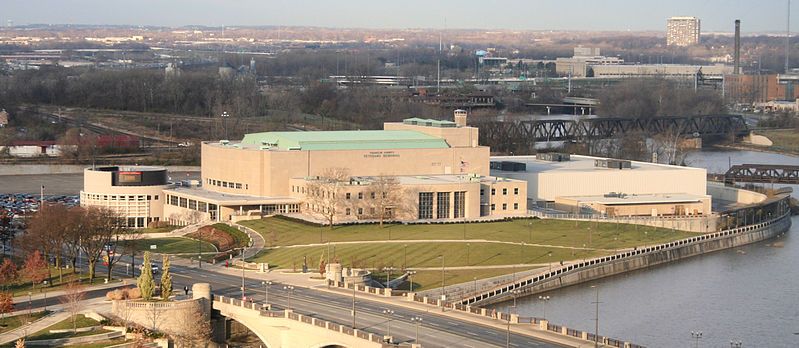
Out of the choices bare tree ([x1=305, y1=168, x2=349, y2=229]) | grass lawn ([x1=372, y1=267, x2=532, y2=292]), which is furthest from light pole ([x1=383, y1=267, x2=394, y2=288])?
bare tree ([x1=305, y1=168, x2=349, y2=229])

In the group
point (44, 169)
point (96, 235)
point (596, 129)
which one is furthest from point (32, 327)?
point (596, 129)

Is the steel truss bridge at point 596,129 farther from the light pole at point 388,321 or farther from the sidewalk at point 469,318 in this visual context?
the light pole at point 388,321

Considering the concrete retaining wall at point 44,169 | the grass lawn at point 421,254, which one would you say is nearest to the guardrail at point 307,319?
the grass lawn at point 421,254

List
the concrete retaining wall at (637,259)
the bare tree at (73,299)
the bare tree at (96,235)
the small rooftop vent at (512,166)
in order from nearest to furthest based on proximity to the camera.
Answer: the bare tree at (73,299) < the bare tree at (96,235) < the concrete retaining wall at (637,259) < the small rooftop vent at (512,166)

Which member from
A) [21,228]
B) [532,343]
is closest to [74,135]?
[21,228]

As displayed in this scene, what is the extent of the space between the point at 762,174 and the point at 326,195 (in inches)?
1360

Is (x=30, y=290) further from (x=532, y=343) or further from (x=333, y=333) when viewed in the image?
(x=532, y=343)

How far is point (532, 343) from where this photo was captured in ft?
134

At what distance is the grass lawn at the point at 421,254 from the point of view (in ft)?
195

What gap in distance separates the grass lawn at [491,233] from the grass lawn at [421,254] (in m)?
1.59

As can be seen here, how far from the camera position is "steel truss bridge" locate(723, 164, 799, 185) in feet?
303

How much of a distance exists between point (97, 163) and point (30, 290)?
159 ft

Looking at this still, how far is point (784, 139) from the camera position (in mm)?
131875

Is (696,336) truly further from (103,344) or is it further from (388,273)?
(103,344)
